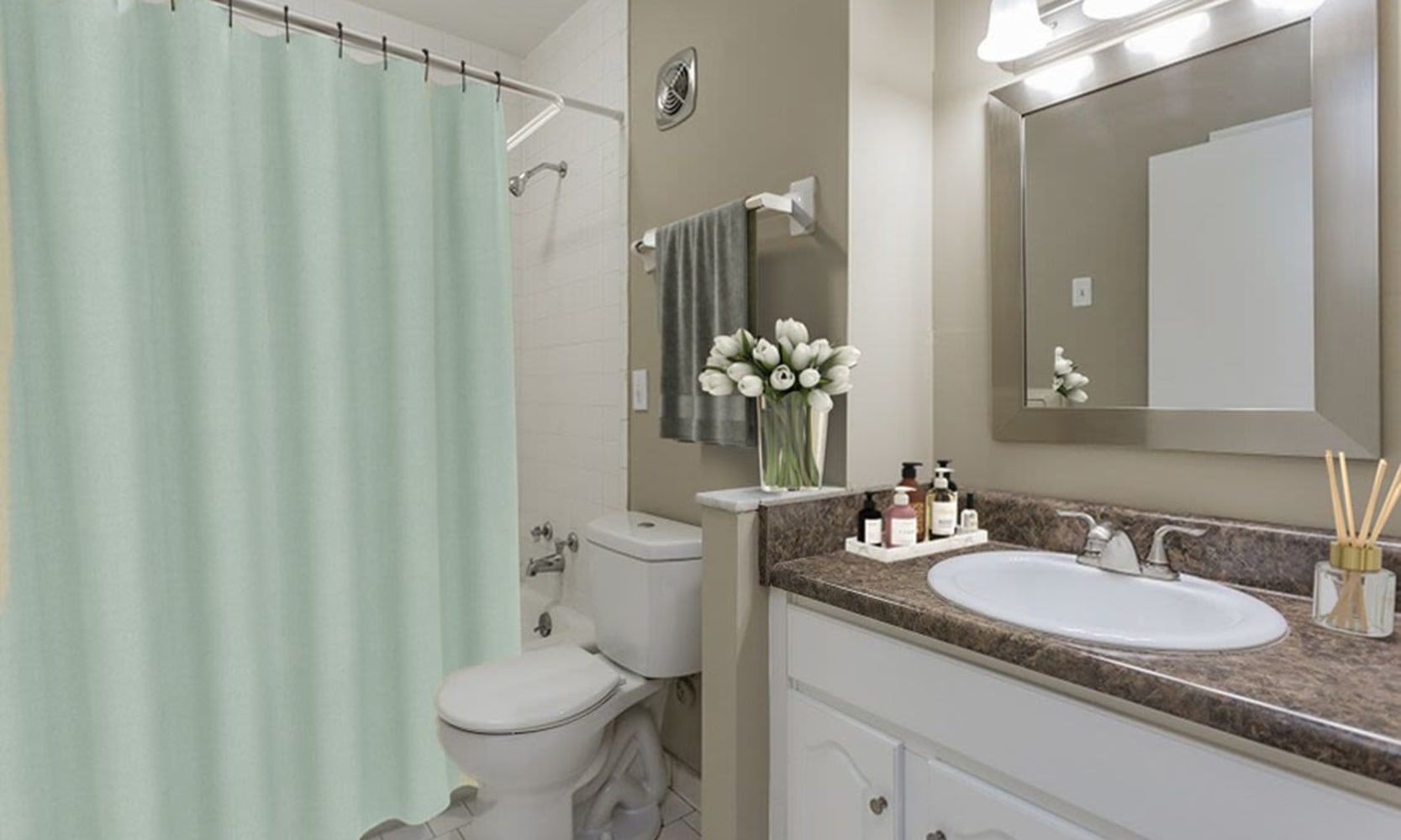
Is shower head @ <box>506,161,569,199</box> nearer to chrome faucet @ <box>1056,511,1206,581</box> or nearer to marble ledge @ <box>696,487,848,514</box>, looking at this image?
marble ledge @ <box>696,487,848,514</box>

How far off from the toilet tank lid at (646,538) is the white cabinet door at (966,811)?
2.50 ft

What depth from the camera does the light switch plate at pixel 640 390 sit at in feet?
6.93

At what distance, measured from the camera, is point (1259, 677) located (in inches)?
29.0

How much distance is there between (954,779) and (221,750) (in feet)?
4.87

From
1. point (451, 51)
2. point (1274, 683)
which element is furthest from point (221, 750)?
point (451, 51)

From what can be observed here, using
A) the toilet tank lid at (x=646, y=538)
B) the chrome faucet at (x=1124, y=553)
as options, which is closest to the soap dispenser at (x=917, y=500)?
the chrome faucet at (x=1124, y=553)

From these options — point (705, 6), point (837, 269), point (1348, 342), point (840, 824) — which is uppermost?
point (705, 6)

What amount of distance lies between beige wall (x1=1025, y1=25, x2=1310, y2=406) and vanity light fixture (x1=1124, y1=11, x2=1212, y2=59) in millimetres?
34

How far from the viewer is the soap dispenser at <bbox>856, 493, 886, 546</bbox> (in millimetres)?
1322

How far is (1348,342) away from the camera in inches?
40.0

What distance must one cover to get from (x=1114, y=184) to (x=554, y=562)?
2035 mm

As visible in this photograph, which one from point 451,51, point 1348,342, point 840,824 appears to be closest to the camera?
point 1348,342

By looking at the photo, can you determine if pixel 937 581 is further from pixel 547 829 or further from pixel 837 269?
pixel 547 829

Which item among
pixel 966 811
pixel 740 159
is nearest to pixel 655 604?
pixel 966 811
